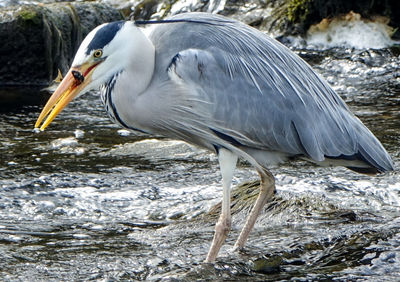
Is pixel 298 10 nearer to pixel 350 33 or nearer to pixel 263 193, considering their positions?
pixel 350 33

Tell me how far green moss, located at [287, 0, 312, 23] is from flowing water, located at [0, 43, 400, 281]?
328 cm

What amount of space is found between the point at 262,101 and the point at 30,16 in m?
5.48

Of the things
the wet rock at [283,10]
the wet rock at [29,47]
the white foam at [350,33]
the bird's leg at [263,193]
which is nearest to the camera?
the bird's leg at [263,193]

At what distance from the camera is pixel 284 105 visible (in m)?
4.51

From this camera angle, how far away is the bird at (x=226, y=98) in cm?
430

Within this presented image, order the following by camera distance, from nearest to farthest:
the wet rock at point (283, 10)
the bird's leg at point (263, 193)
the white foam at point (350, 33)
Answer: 1. the bird's leg at point (263, 193)
2. the white foam at point (350, 33)
3. the wet rock at point (283, 10)

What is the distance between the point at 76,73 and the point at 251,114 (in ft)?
3.38

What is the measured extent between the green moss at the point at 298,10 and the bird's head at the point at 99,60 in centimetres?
636

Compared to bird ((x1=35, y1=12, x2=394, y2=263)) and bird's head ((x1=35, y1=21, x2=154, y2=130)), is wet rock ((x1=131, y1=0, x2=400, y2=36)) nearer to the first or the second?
bird ((x1=35, y1=12, x2=394, y2=263))

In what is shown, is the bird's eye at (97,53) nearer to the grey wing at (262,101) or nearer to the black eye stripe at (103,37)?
the black eye stripe at (103,37)

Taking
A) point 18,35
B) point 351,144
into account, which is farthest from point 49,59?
point 351,144

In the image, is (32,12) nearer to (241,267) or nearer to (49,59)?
(49,59)

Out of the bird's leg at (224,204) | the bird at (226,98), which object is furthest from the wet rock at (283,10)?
the bird's leg at (224,204)

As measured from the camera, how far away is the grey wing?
4398 mm
